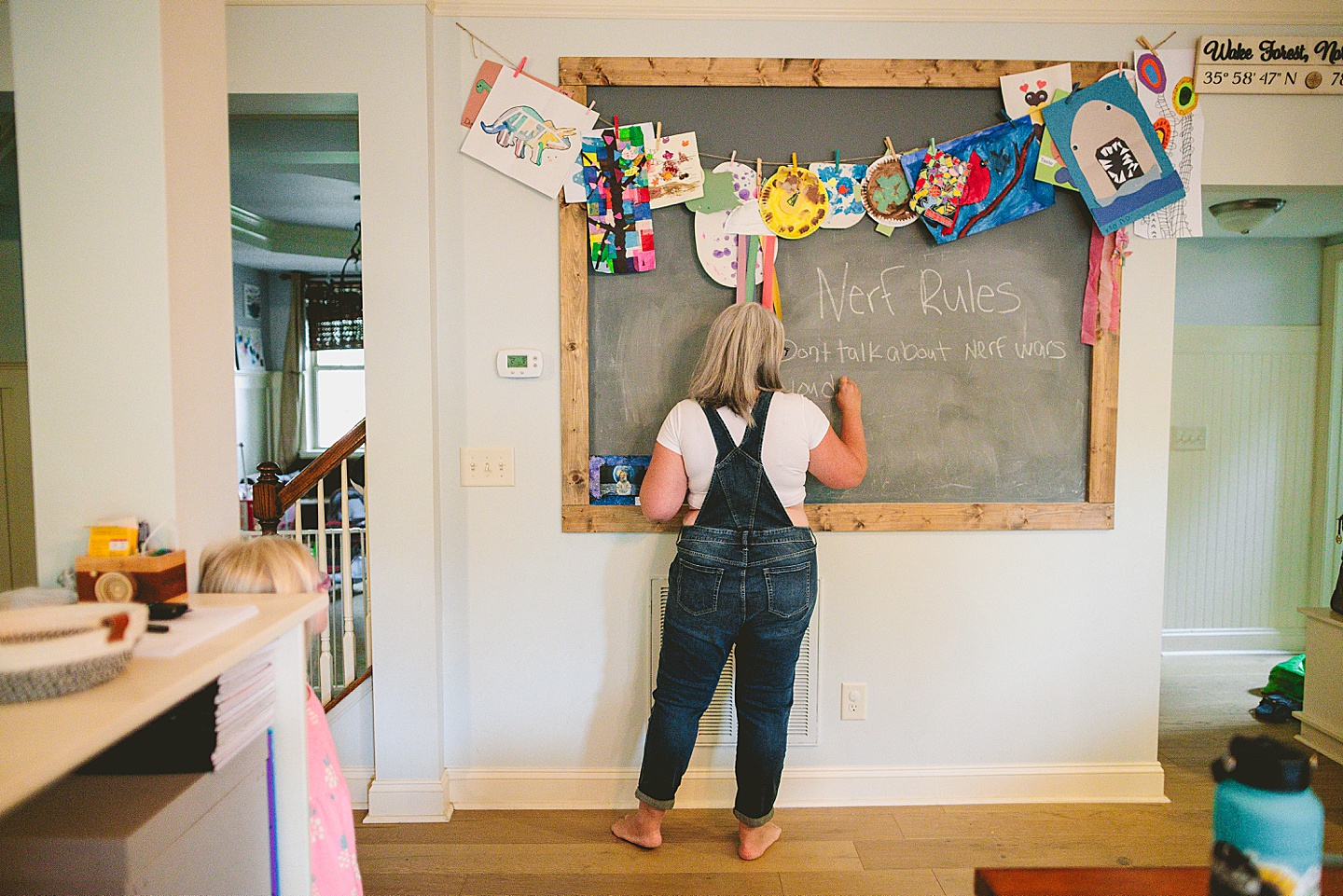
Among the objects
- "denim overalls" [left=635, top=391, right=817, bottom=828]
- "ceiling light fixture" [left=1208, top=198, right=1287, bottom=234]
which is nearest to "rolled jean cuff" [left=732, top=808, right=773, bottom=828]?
"denim overalls" [left=635, top=391, right=817, bottom=828]

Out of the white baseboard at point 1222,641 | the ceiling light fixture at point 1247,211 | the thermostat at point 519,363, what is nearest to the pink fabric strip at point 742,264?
the thermostat at point 519,363

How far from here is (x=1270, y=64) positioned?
2154 mm

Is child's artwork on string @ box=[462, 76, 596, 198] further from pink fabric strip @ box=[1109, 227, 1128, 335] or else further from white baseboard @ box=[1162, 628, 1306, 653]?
white baseboard @ box=[1162, 628, 1306, 653]

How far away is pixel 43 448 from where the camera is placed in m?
1.18

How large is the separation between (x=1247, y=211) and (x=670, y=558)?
267 cm

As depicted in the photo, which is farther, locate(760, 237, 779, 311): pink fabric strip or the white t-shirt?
locate(760, 237, 779, 311): pink fabric strip

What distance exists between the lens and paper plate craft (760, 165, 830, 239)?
214 centimetres

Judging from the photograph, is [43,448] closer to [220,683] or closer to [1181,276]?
[220,683]

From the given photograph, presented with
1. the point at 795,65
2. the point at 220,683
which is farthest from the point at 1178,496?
the point at 220,683

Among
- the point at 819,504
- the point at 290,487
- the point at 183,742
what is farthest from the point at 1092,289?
the point at 290,487

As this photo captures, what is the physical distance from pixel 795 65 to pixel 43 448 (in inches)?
77.9

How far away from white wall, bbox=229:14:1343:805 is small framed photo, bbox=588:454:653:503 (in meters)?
0.12

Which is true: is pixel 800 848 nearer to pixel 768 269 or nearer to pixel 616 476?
pixel 616 476

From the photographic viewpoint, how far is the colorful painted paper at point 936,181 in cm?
213
